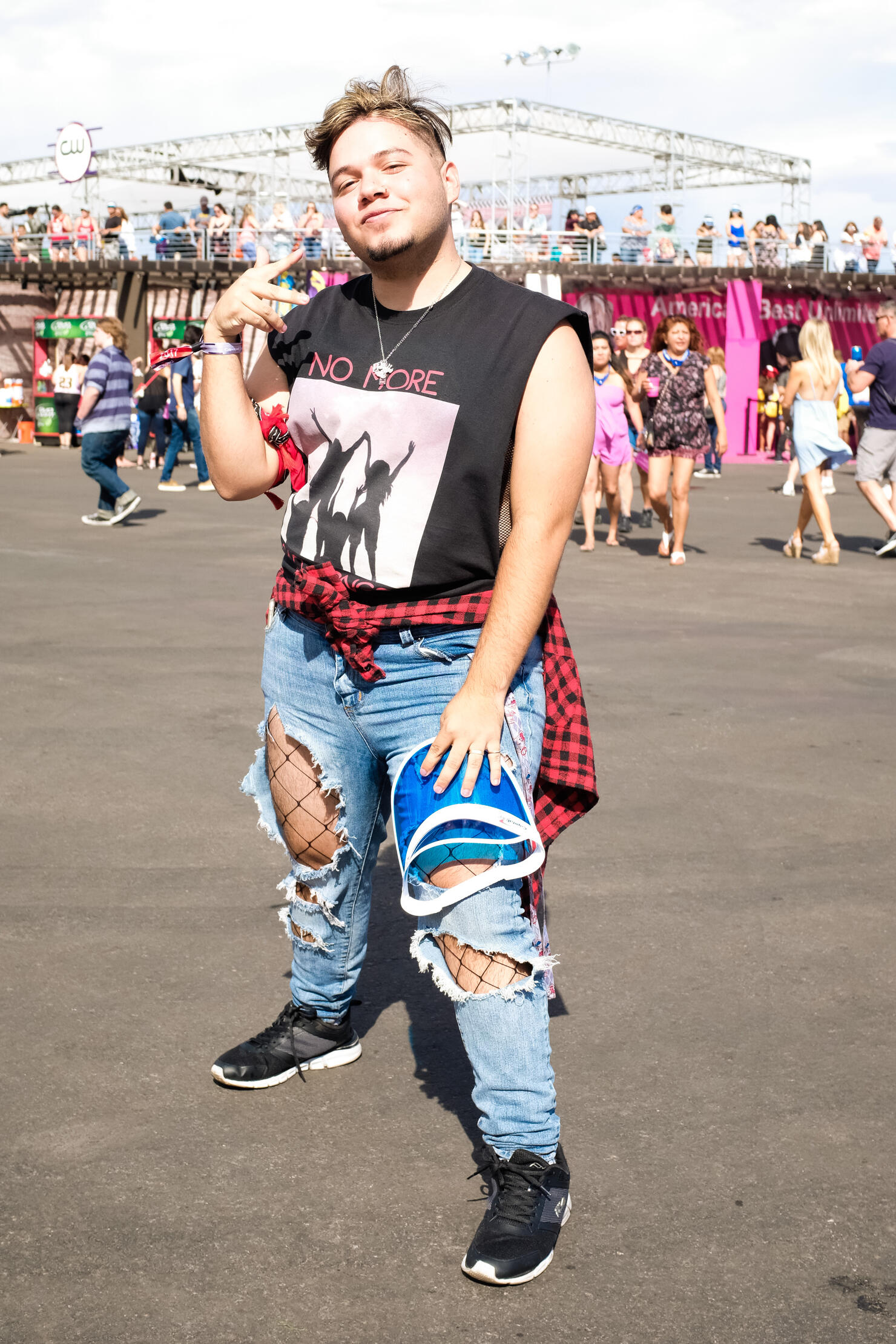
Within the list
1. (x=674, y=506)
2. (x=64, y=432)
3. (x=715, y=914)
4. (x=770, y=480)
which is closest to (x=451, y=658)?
(x=715, y=914)

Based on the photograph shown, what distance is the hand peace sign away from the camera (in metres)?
2.74

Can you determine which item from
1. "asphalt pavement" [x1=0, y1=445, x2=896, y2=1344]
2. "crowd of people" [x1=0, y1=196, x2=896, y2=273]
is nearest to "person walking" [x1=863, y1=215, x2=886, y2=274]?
"crowd of people" [x1=0, y1=196, x2=896, y2=273]

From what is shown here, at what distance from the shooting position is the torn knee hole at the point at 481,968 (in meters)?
2.59

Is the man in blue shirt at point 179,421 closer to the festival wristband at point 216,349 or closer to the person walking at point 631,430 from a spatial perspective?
the person walking at point 631,430

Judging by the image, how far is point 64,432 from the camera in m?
30.3

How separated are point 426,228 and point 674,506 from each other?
9891mm

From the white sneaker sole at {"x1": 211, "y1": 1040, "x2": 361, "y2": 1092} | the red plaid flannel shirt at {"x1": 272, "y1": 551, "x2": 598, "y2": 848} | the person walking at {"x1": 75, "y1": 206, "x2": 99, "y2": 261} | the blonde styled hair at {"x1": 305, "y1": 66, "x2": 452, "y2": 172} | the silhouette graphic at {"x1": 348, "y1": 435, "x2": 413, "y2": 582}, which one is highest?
the person walking at {"x1": 75, "y1": 206, "x2": 99, "y2": 261}

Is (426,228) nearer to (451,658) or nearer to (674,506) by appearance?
(451,658)

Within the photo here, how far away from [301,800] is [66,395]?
91.3ft

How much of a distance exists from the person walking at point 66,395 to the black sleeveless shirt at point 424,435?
87.2 feet

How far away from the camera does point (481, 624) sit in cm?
270

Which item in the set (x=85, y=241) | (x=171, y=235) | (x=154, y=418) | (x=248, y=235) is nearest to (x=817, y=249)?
(x=248, y=235)

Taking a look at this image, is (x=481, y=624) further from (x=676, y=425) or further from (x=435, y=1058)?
(x=676, y=425)

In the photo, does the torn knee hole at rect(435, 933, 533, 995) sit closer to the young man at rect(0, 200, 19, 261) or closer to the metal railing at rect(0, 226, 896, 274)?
the metal railing at rect(0, 226, 896, 274)
